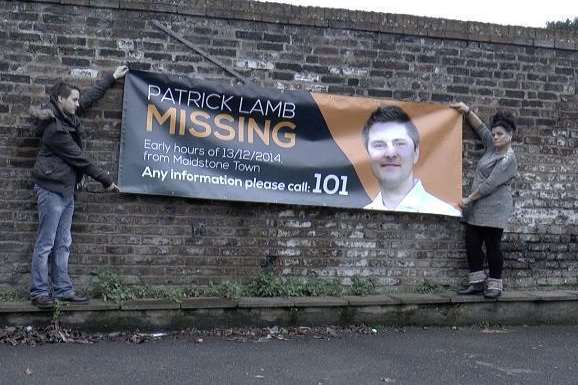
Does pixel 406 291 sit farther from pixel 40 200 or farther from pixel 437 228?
pixel 40 200

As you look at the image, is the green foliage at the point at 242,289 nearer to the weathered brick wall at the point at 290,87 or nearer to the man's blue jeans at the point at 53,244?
the weathered brick wall at the point at 290,87

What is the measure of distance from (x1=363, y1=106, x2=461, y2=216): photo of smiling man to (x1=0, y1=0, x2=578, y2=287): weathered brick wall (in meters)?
0.15

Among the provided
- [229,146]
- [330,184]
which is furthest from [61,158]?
[330,184]

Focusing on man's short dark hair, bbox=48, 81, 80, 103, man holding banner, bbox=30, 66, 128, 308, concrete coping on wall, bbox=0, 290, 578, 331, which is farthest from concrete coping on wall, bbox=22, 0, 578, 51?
concrete coping on wall, bbox=0, 290, 578, 331

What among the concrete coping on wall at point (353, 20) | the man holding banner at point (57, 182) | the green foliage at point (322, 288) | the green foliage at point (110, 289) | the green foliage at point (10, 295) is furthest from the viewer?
the green foliage at point (322, 288)

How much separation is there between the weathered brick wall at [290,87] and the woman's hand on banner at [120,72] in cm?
10

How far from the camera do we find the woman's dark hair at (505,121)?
252 inches

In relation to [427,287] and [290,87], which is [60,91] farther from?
[427,287]

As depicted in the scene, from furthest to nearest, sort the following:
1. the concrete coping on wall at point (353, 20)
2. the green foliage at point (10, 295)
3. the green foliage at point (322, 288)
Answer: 1. the green foliage at point (322, 288)
2. the concrete coping on wall at point (353, 20)
3. the green foliage at point (10, 295)

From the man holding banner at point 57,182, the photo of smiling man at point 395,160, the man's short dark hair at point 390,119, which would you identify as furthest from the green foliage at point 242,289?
the man's short dark hair at point 390,119

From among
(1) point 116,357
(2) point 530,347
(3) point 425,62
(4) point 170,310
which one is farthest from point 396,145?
(1) point 116,357

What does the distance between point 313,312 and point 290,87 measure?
80.4 inches

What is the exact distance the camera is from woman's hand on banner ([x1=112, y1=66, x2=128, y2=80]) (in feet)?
19.5

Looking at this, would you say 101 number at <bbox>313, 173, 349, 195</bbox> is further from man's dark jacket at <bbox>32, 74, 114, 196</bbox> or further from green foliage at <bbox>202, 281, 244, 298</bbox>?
man's dark jacket at <bbox>32, 74, 114, 196</bbox>
